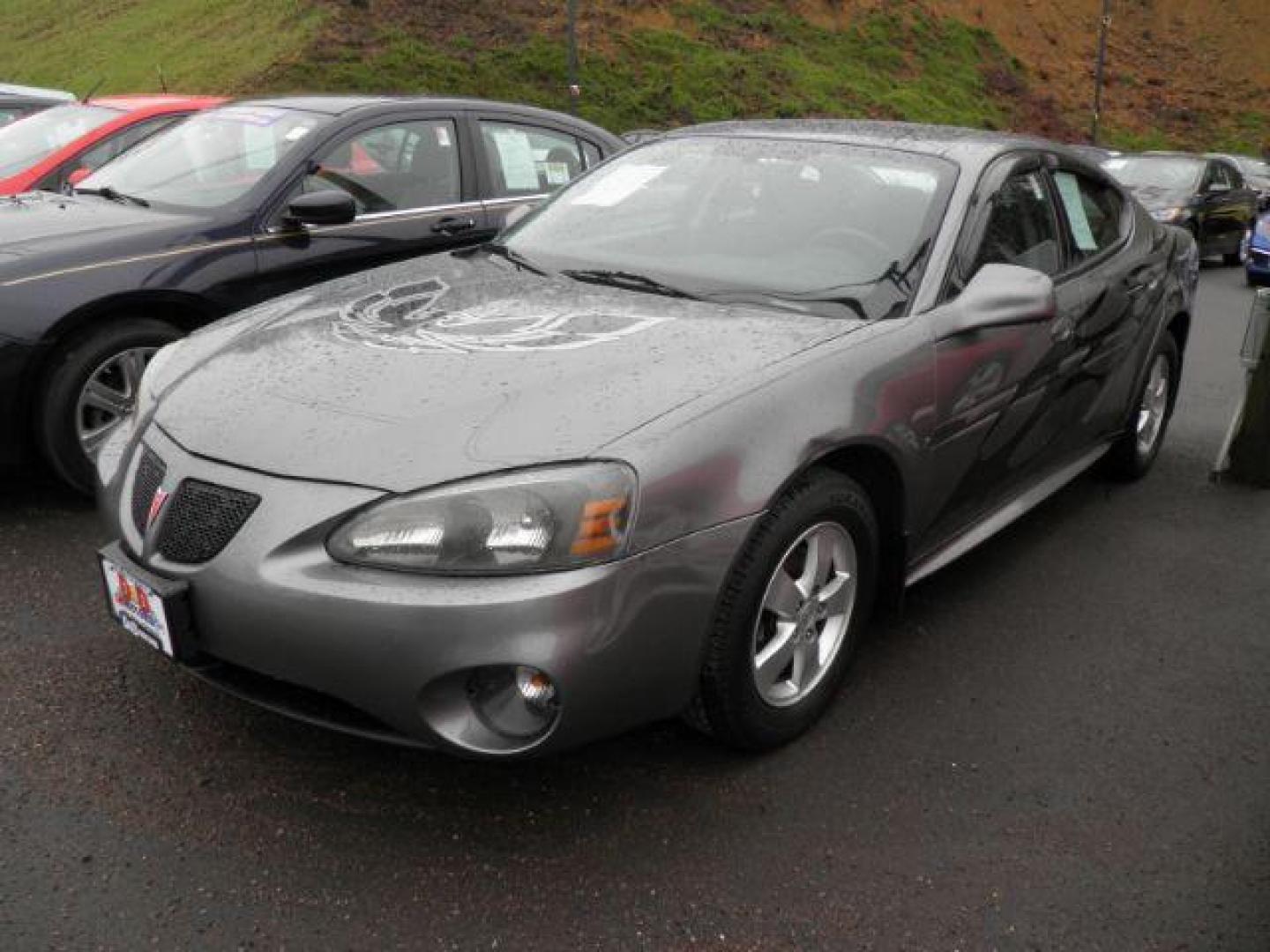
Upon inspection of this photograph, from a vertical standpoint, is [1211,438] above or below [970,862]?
below

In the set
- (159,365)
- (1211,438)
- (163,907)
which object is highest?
(159,365)

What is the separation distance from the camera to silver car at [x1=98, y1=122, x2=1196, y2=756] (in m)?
2.28

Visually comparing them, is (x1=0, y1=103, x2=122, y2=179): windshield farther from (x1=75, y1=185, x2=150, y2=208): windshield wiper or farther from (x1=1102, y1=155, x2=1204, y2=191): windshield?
(x1=1102, y1=155, x2=1204, y2=191): windshield

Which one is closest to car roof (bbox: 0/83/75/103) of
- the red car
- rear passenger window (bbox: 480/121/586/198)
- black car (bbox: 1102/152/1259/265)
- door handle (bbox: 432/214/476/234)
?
the red car

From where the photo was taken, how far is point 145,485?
2.63 metres

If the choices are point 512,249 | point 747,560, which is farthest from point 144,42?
point 747,560

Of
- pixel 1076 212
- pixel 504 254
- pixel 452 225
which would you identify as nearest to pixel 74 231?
pixel 452 225

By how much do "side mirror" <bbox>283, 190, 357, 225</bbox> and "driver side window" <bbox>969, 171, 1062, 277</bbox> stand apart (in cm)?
259

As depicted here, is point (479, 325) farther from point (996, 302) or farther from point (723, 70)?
point (723, 70)

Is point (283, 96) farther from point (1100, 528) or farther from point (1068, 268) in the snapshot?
point (1100, 528)

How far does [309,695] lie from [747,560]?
98 cm

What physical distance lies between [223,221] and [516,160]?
1.59 meters

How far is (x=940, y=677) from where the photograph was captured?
331cm

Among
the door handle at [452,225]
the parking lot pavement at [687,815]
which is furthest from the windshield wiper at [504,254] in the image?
the parking lot pavement at [687,815]
